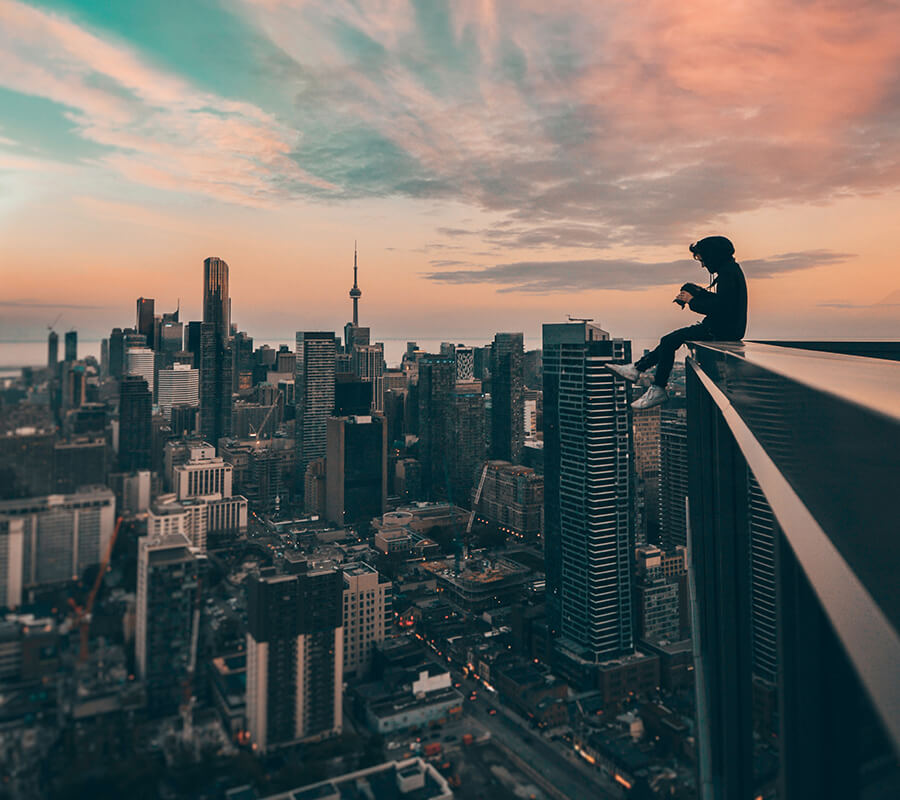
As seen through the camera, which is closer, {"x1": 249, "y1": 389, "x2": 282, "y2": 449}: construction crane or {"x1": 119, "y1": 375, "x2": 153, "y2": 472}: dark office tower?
{"x1": 119, "y1": 375, "x2": 153, "y2": 472}: dark office tower

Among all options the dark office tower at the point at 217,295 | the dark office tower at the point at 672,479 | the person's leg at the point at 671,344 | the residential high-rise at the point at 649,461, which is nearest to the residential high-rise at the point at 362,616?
the dark office tower at the point at 672,479

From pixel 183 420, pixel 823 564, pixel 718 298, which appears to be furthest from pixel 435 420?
pixel 823 564

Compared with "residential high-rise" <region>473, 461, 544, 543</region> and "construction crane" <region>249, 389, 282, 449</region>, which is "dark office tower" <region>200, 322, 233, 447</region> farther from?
"residential high-rise" <region>473, 461, 544, 543</region>

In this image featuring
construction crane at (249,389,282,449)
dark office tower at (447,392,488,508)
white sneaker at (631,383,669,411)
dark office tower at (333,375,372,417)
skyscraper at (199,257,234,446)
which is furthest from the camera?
dark office tower at (333,375,372,417)

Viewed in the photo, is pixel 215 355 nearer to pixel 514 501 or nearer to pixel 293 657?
pixel 514 501

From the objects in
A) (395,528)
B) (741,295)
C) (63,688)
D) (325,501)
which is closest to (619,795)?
(63,688)

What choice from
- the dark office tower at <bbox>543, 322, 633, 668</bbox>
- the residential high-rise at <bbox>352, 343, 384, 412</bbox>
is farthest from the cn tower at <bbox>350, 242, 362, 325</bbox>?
the dark office tower at <bbox>543, 322, 633, 668</bbox>

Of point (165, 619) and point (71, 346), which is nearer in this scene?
point (165, 619)
